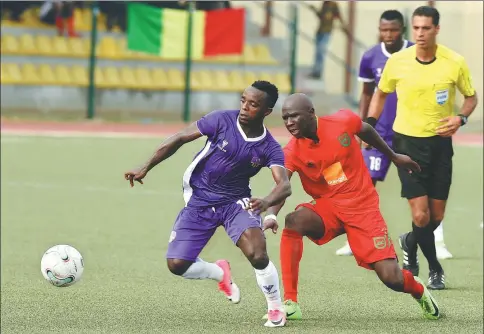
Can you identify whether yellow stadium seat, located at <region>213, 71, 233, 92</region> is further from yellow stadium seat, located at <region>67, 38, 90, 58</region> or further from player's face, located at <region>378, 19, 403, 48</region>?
player's face, located at <region>378, 19, 403, 48</region>

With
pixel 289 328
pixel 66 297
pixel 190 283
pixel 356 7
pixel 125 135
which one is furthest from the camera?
pixel 356 7

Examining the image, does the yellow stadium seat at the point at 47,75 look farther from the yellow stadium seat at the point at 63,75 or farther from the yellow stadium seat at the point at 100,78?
the yellow stadium seat at the point at 100,78

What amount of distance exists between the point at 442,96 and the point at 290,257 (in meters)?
2.04

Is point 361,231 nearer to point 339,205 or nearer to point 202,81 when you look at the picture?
point 339,205

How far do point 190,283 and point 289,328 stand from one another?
2.19m

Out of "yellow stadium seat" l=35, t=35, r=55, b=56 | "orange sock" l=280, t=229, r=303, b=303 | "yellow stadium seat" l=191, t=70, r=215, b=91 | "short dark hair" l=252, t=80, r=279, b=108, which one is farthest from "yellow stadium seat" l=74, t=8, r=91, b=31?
"short dark hair" l=252, t=80, r=279, b=108

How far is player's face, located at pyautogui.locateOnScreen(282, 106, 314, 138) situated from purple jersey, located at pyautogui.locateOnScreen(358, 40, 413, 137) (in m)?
3.34

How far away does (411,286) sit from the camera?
7.92m

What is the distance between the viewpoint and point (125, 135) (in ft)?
76.8

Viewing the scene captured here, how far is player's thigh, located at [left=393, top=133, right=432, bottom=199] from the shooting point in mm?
9258

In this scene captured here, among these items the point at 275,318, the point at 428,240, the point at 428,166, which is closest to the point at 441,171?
the point at 428,166

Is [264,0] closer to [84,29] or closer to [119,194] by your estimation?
[84,29]

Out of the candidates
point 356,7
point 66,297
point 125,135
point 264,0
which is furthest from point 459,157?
point 66,297

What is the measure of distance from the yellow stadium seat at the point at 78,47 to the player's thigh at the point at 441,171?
1828cm
